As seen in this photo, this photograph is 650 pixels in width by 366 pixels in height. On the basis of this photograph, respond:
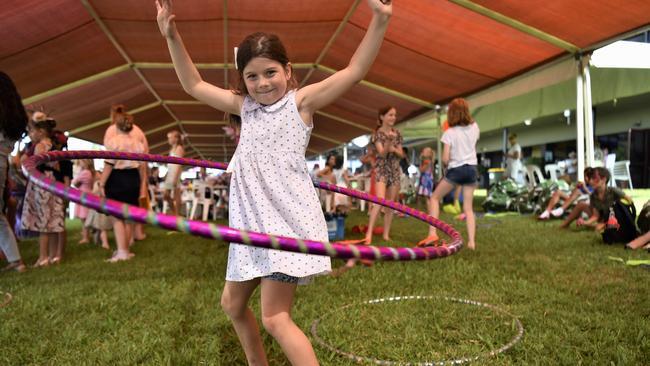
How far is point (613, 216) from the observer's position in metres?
5.61

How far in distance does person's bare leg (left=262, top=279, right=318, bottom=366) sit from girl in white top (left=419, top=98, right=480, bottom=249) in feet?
12.8

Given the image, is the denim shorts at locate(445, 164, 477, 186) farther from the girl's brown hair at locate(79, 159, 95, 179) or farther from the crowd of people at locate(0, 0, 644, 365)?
the girl's brown hair at locate(79, 159, 95, 179)

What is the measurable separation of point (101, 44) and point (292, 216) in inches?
299

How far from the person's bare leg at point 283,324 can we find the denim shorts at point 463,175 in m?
4.13

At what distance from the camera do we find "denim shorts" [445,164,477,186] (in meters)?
5.37

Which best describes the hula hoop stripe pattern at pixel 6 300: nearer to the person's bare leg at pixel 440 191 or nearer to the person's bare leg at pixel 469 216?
the person's bare leg at pixel 440 191

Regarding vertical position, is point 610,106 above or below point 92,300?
above

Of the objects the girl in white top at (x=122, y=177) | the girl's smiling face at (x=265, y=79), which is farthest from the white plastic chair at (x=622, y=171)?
the girl's smiling face at (x=265, y=79)

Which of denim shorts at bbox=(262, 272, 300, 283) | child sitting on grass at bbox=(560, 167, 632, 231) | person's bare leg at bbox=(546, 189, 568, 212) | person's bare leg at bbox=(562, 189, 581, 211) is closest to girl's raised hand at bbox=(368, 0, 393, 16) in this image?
denim shorts at bbox=(262, 272, 300, 283)

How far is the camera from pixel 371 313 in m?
3.03

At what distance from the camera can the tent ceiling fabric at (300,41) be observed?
20.6 feet

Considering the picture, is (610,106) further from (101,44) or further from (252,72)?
(252,72)

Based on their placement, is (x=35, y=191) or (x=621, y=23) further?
(x=621, y=23)

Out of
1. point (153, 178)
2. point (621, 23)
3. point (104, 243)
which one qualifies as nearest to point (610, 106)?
point (621, 23)
